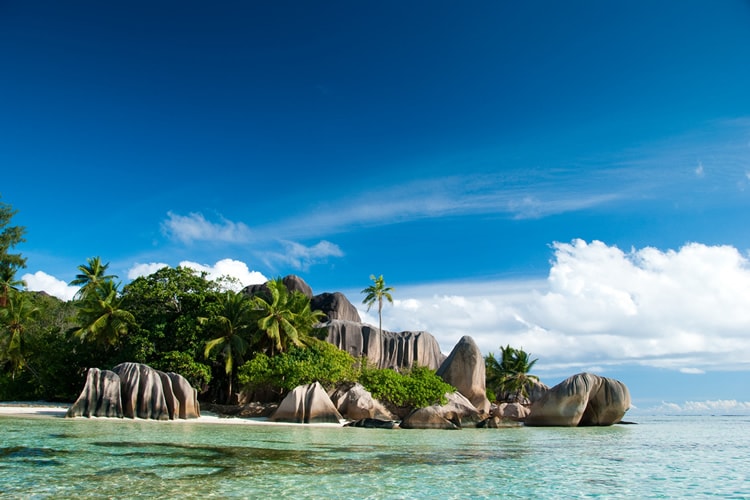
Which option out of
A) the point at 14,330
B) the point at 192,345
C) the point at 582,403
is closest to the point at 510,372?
the point at 582,403

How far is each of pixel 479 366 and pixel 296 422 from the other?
471 inches

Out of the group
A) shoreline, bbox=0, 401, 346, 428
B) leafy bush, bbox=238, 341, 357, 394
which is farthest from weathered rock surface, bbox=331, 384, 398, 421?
leafy bush, bbox=238, 341, 357, 394

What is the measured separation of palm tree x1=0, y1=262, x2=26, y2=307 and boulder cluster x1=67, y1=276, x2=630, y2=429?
58.3 feet

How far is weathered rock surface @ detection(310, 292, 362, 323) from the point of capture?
45.1m

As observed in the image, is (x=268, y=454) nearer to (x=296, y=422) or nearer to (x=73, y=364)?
(x=296, y=422)

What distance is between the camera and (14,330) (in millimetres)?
31219

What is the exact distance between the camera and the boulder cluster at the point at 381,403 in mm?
21609

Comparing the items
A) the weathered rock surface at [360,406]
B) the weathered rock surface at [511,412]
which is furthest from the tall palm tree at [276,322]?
the weathered rock surface at [511,412]

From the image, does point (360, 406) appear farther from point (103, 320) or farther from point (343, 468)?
point (343, 468)

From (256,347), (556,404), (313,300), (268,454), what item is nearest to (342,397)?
(256,347)

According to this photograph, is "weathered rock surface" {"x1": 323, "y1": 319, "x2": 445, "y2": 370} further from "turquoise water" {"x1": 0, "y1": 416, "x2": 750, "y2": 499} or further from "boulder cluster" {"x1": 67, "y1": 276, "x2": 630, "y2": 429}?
"turquoise water" {"x1": 0, "y1": 416, "x2": 750, "y2": 499}

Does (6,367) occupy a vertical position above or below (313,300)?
below

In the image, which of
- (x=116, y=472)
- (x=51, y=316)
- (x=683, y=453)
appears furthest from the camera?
(x=51, y=316)

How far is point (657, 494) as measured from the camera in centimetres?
773
